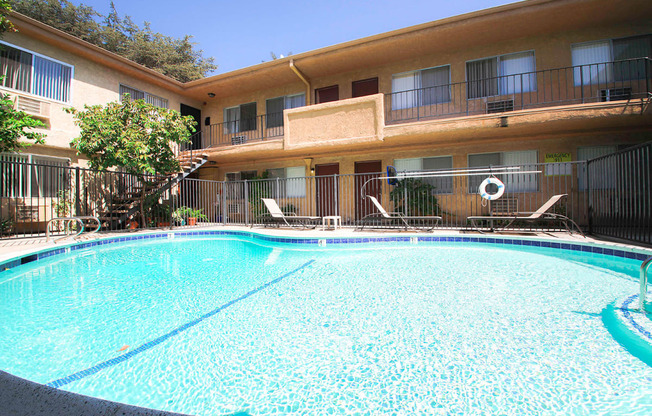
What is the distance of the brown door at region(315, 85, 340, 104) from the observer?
1251 centimetres

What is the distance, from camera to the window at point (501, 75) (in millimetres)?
9688

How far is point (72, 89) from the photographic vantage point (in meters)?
10.5

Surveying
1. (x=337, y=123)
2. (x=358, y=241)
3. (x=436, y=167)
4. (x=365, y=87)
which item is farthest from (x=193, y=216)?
(x=436, y=167)

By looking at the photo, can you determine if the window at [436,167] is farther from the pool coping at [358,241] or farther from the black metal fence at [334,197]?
the pool coping at [358,241]

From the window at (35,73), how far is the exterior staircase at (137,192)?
3817 millimetres

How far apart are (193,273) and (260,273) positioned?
120 cm

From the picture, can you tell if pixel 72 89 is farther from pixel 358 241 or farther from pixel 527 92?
pixel 527 92

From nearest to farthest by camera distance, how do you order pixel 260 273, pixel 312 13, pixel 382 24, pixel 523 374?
pixel 523 374
pixel 260 273
pixel 382 24
pixel 312 13

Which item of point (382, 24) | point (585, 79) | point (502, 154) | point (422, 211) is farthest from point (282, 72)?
point (585, 79)

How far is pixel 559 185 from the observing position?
9023 mm

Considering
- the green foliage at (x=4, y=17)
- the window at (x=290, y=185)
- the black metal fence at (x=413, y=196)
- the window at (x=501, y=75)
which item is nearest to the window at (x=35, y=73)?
the green foliage at (x=4, y=17)

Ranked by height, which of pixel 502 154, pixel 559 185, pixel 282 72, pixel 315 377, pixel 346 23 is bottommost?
pixel 315 377

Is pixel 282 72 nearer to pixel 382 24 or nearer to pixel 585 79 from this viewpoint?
pixel 382 24

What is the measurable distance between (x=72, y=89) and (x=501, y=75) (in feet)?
50.3
